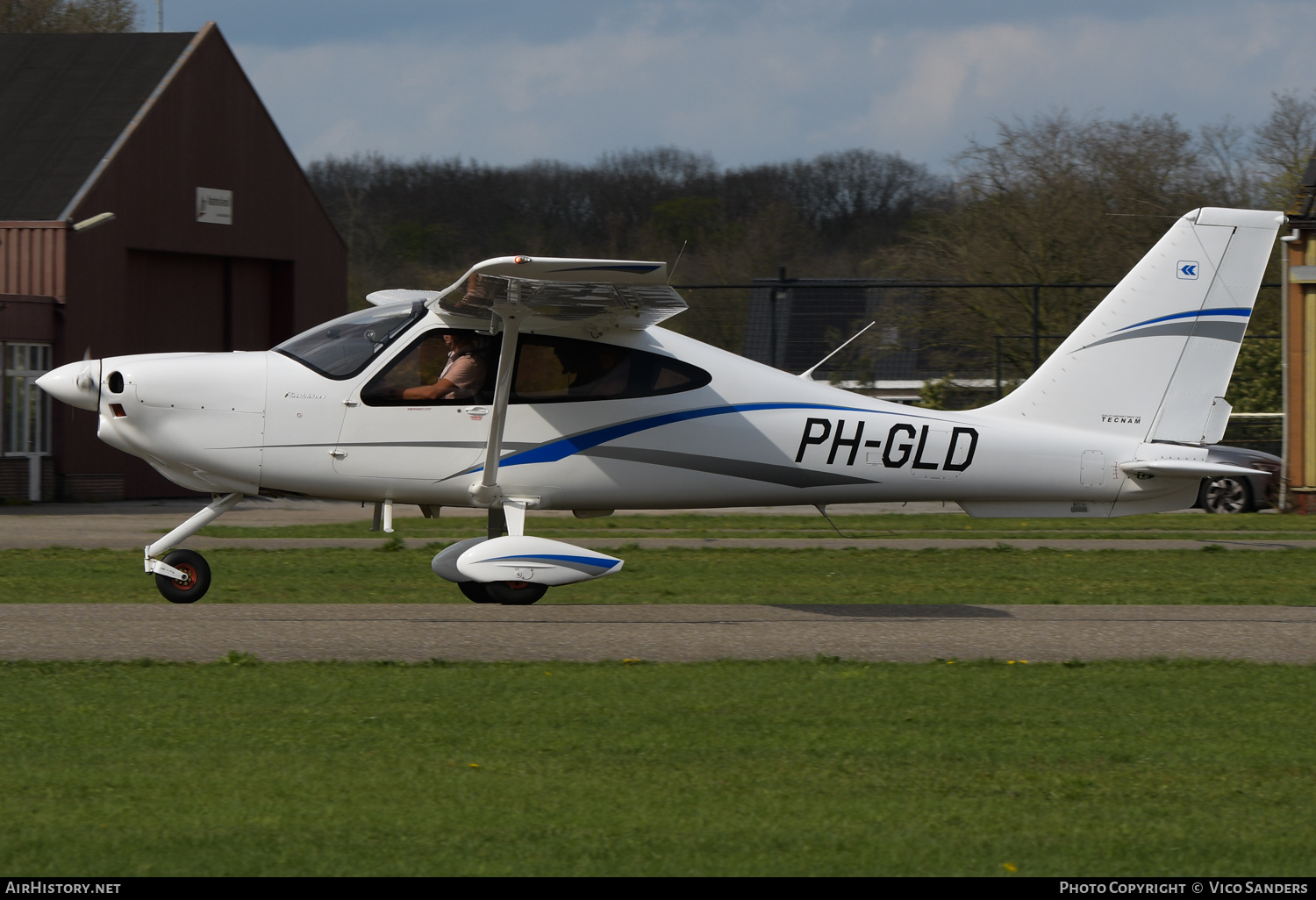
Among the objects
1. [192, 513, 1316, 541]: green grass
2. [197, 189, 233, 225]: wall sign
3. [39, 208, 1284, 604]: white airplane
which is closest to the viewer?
[39, 208, 1284, 604]: white airplane

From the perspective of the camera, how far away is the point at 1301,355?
20.2m

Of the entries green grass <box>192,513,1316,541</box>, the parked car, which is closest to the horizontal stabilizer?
A: green grass <box>192,513,1316,541</box>

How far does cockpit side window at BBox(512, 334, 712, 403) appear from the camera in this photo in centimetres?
970

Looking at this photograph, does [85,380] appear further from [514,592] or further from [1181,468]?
[1181,468]

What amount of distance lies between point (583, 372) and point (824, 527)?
8.45m

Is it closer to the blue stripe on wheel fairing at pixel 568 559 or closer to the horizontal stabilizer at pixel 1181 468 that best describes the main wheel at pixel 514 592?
the blue stripe on wheel fairing at pixel 568 559

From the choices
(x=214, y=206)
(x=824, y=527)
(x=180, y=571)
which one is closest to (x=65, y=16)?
(x=214, y=206)

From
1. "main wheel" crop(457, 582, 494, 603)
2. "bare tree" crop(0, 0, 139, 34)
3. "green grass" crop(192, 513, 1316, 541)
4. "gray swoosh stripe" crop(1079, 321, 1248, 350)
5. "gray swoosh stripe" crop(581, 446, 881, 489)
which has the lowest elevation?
"green grass" crop(192, 513, 1316, 541)

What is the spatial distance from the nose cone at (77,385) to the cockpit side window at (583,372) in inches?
109

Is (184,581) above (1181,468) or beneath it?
beneath

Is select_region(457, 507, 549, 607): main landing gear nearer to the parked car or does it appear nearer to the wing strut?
the wing strut

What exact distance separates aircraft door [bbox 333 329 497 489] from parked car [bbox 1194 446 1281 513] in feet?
46.1

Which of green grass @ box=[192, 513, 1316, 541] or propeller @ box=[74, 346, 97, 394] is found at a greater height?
propeller @ box=[74, 346, 97, 394]

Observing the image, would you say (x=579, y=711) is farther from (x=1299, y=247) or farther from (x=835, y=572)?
(x=1299, y=247)
